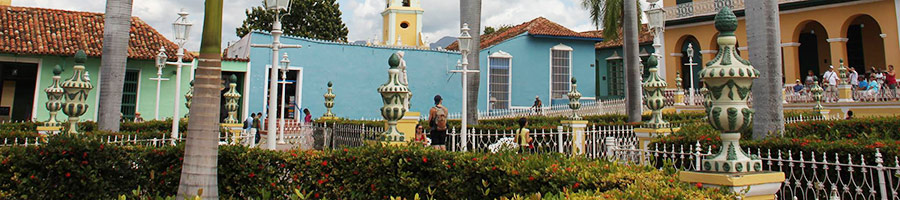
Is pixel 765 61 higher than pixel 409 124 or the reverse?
higher

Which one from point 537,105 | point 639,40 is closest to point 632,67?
point 537,105

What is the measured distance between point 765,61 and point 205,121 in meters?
7.31

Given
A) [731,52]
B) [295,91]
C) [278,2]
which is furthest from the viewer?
[295,91]

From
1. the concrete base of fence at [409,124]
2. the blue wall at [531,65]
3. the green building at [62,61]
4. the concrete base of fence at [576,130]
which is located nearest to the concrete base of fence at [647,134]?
the concrete base of fence at [576,130]

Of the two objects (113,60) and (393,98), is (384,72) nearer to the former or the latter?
(113,60)

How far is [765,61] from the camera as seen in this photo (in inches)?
298

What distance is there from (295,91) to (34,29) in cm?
814

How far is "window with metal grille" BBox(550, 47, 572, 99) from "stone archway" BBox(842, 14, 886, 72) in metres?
11.0

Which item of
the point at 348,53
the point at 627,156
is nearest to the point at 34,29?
the point at 348,53

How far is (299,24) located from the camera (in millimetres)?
33906

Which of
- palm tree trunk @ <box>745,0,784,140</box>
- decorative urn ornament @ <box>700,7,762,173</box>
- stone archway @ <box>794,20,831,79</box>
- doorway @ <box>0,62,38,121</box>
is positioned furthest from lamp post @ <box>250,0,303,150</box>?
stone archway @ <box>794,20,831,79</box>

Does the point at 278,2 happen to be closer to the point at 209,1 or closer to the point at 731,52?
the point at 209,1

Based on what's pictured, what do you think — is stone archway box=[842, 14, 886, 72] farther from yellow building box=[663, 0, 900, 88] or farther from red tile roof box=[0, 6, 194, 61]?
red tile roof box=[0, 6, 194, 61]

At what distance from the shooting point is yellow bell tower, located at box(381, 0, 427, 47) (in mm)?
26203
